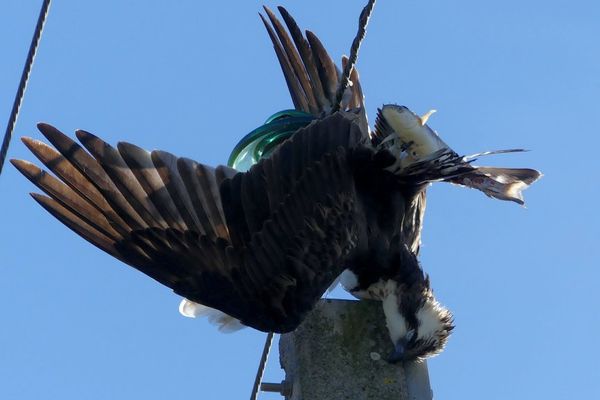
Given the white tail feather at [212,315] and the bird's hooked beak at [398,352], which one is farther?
the white tail feather at [212,315]

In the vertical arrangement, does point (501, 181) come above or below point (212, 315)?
above

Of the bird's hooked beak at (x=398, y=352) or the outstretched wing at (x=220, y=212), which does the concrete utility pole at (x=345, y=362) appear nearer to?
the bird's hooked beak at (x=398, y=352)

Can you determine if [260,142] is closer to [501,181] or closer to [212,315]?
[212,315]

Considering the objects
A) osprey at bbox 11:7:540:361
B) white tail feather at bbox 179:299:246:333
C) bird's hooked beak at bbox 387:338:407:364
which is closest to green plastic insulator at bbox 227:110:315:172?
osprey at bbox 11:7:540:361

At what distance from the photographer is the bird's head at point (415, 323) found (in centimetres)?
542

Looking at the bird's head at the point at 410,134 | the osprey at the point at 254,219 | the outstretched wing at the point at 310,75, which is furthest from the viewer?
the outstretched wing at the point at 310,75

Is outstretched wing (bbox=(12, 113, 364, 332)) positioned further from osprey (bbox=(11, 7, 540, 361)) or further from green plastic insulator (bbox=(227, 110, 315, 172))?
green plastic insulator (bbox=(227, 110, 315, 172))

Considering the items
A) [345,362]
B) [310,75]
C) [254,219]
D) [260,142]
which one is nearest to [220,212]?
[254,219]

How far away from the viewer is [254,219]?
5777mm

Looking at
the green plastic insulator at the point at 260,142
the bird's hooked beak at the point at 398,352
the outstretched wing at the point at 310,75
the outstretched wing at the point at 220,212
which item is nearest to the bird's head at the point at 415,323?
the bird's hooked beak at the point at 398,352

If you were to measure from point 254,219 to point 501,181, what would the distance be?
1426mm

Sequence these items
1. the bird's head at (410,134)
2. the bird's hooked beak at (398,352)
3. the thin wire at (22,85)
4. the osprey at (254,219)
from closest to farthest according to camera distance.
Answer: the thin wire at (22,85) → the bird's hooked beak at (398,352) → the osprey at (254,219) → the bird's head at (410,134)

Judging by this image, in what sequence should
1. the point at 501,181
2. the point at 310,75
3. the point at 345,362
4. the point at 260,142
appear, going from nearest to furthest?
the point at 345,362
the point at 260,142
the point at 501,181
the point at 310,75

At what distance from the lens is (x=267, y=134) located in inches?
242
